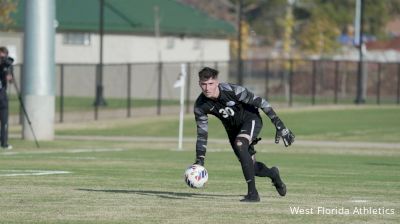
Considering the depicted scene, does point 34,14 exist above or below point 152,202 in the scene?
above

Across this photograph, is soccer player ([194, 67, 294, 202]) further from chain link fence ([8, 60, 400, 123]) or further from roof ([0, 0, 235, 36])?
roof ([0, 0, 235, 36])

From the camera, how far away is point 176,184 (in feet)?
55.6

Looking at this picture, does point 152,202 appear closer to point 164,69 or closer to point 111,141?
point 111,141

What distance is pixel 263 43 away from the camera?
99500 millimetres

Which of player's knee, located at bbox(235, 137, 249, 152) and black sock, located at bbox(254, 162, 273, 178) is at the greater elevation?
player's knee, located at bbox(235, 137, 249, 152)

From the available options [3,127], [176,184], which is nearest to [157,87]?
[3,127]

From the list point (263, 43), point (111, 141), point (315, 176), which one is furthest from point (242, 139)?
point (263, 43)

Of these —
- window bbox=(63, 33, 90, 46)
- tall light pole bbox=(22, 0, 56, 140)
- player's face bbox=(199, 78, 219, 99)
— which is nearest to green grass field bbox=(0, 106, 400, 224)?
tall light pole bbox=(22, 0, 56, 140)

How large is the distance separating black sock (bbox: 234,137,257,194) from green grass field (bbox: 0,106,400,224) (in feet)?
1.01

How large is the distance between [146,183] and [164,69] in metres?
40.7

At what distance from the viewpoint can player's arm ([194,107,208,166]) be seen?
46.0 ft

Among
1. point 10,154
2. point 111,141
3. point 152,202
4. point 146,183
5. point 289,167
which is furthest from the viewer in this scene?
point 111,141

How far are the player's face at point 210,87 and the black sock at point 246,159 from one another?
70 cm

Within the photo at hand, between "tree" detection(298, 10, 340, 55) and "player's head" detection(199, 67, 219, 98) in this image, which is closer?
"player's head" detection(199, 67, 219, 98)
